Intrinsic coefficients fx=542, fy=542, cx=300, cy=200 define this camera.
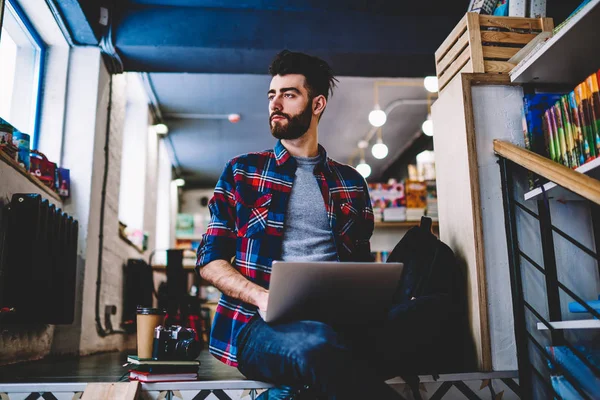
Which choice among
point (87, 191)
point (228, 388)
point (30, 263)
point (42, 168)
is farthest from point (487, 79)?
point (87, 191)

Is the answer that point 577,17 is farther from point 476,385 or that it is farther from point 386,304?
point 476,385

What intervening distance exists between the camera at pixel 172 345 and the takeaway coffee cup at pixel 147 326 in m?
0.04

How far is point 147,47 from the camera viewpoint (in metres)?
3.99

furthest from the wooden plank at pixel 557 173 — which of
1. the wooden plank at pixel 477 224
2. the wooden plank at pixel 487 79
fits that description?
the wooden plank at pixel 487 79

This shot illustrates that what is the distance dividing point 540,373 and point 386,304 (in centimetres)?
70

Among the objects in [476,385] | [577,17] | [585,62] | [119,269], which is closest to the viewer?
[577,17]

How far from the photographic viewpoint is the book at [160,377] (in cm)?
165

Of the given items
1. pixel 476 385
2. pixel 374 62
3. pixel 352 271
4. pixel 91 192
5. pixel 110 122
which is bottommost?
pixel 476 385

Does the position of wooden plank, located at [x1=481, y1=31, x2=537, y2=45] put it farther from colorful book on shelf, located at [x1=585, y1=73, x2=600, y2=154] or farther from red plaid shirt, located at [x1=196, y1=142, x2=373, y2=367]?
red plaid shirt, located at [x1=196, y1=142, x2=373, y2=367]

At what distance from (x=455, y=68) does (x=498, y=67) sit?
19cm

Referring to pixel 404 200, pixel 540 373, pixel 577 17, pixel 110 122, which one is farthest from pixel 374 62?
pixel 540 373

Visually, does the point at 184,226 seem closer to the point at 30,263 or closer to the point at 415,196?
the point at 415,196

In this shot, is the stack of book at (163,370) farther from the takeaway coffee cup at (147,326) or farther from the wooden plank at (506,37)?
the wooden plank at (506,37)

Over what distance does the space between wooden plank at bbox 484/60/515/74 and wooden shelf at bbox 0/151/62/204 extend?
7.00 feet
